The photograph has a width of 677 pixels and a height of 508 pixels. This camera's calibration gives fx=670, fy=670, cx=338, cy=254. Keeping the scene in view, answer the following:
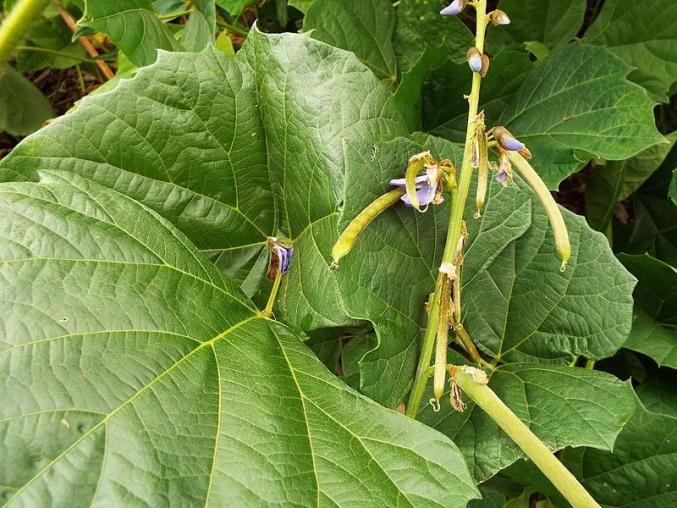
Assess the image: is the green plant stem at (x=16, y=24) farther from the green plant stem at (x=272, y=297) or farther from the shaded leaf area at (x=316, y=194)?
the green plant stem at (x=272, y=297)

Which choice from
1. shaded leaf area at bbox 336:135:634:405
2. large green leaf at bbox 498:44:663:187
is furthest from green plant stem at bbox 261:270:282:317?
large green leaf at bbox 498:44:663:187

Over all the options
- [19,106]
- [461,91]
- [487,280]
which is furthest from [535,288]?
[19,106]

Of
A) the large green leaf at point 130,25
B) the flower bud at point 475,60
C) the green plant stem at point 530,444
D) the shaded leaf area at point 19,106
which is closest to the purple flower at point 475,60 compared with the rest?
the flower bud at point 475,60

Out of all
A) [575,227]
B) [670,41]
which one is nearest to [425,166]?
[575,227]

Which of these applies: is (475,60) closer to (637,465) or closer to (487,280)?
(487,280)

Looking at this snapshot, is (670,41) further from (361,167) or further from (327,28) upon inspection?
(361,167)

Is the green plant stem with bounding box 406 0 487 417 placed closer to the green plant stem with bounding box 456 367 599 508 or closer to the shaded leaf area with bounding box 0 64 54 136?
the green plant stem with bounding box 456 367 599 508
